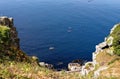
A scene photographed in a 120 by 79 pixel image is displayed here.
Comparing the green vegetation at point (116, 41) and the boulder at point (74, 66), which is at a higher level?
A: the green vegetation at point (116, 41)

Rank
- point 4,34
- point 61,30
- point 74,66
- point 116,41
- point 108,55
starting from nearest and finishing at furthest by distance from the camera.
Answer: point 4,34
point 108,55
point 116,41
point 74,66
point 61,30

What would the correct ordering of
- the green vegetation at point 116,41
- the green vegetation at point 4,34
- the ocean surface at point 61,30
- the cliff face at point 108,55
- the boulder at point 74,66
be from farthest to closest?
1. the ocean surface at point 61,30
2. the boulder at point 74,66
3. the green vegetation at point 116,41
4. the cliff face at point 108,55
5. the green vegetation at point 4,34

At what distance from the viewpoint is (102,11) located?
19738 cm

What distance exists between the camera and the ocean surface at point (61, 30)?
121625 mm

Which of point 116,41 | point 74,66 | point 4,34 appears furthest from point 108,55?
point 4,34

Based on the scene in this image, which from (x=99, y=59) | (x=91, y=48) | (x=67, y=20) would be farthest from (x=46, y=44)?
(x=99, y=59)

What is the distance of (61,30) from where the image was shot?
154 m

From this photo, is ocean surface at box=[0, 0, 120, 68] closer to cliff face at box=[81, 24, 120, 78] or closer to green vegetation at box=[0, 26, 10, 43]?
cliff face at box=[81, 24, 120, 78]

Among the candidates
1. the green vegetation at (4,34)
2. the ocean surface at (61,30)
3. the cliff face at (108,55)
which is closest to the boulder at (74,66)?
the ocean surface at (61,30)

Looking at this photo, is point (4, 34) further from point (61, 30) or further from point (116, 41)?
point (61, 30)

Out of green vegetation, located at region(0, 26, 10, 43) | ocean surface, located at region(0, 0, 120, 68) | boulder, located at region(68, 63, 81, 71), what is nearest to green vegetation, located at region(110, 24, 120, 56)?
boulder, located at region(68, 63, 81, 71)

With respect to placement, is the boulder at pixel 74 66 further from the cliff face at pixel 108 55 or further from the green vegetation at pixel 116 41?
the green vegetation at pixel 116 41

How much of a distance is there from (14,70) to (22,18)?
160853 millimetres

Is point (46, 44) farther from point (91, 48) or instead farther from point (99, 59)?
point (99, 59)
